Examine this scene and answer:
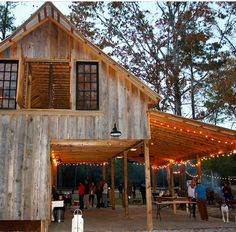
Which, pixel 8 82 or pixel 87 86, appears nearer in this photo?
pixel 8 82

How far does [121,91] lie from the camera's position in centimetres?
962

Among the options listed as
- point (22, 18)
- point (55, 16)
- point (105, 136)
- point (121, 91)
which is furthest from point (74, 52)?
point (22, 18)

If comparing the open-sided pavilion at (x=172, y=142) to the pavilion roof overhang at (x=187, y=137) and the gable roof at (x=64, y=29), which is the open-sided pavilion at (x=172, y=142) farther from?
the gable roof at (x=64, y=29)

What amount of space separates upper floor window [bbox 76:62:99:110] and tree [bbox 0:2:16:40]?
49.8 ft

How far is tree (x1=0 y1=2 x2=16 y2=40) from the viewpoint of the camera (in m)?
22.5

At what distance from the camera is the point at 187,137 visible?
12.0 meters

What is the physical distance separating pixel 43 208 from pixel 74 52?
186 inches

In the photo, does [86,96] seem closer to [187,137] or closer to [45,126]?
Result: [45,126]

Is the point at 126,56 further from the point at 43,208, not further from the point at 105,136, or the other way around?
the point at 43,208

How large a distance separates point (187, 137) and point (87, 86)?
182 inches

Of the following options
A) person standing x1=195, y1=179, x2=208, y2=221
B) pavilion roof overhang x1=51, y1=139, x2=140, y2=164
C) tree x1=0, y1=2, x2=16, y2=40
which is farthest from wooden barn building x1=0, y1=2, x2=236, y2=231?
tree x1=0, y1=2, x2=16, y2=40

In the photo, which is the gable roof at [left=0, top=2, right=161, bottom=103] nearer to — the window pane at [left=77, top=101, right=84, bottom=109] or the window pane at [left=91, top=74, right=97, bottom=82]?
the window pane at [left=91, top=74, right=97, bottom=82]

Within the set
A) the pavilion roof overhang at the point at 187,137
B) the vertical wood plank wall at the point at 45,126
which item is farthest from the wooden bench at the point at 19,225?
the pavilion roof overhang at the point at 187,137

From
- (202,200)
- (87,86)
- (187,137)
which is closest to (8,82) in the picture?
(87,86)
